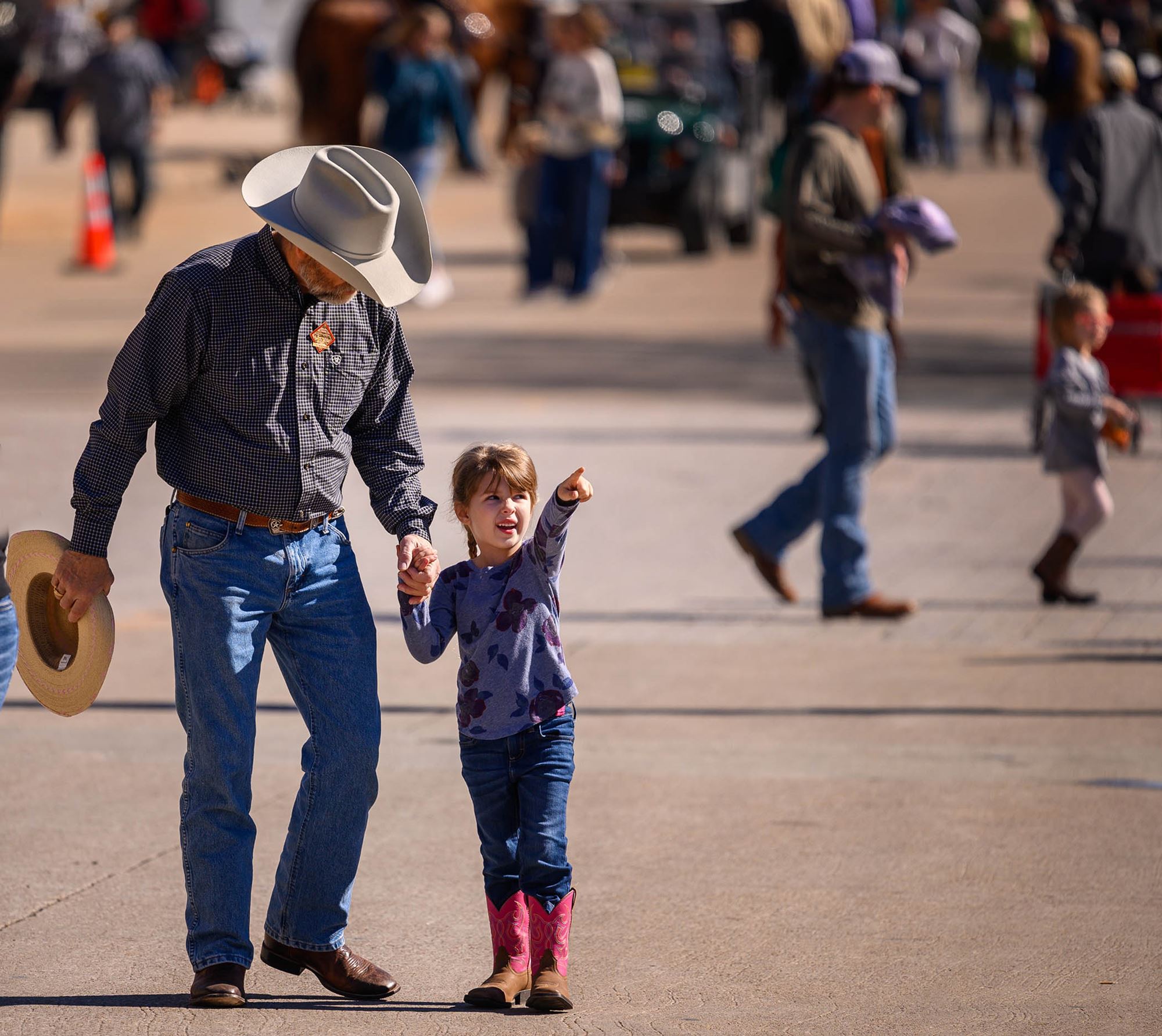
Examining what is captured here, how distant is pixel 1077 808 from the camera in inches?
232

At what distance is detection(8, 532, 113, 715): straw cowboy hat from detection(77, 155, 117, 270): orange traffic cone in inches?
581

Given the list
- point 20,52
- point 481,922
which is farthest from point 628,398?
point 20,52

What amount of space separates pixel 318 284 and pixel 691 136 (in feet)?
49.9

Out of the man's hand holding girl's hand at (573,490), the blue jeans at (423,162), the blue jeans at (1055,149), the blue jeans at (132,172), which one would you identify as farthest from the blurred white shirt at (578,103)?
the man's hand holding girl's hand at (573,490)

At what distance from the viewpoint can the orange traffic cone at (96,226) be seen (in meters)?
18.9

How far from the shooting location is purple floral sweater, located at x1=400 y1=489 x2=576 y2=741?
436 cm

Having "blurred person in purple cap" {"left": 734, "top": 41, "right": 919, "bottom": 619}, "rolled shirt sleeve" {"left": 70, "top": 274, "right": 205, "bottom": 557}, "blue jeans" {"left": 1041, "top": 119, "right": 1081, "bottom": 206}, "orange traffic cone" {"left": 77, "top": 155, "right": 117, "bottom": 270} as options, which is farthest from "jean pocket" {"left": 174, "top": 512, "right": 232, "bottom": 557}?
"orange traffic cone" {"left": 77, "top": 155, "right": 117, "bottom": 270}

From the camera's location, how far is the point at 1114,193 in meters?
10.6

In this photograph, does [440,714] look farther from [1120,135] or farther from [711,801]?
[1120,135]

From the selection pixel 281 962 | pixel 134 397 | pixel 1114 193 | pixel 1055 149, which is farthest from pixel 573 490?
pixel 1055 149

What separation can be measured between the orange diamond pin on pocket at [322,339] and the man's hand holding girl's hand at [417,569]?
1.45 ft

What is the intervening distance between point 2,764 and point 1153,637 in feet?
13.8

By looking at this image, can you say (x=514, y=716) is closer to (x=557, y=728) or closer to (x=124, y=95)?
(x=557, y=728)

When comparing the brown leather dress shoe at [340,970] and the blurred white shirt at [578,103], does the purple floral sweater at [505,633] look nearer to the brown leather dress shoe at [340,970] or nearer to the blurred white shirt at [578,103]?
the brown leather dress shoe at [340,970]
